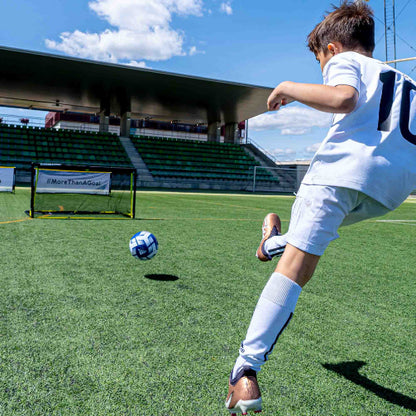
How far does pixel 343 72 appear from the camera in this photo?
163 cm

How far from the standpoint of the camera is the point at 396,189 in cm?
172

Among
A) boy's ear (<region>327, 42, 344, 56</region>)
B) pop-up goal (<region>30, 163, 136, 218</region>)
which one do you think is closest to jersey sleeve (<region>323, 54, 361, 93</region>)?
boy's ear (<region>327, 42, 344, 56</region>)

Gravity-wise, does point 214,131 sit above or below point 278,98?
above

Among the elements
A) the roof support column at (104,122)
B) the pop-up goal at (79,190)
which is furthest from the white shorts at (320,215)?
the roof support column at (104,122)

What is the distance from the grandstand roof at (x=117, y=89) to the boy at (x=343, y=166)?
78.1 ft

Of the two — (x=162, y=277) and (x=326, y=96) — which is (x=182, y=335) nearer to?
(x=162, y=277)

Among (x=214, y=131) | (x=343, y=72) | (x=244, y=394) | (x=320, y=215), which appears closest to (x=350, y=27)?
(x=343, y=72)

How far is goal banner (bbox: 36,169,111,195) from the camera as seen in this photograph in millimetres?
8508

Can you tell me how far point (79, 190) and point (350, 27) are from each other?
7.85 m

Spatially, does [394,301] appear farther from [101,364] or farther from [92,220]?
[92,220]

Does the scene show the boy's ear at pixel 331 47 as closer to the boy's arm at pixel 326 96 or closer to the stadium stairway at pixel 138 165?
the boy's arm at pixel 326 96

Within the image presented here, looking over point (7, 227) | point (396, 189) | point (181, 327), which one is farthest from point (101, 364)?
point (7, 227)

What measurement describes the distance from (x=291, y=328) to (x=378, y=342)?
529 millimetres

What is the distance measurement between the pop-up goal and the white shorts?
728 cm
